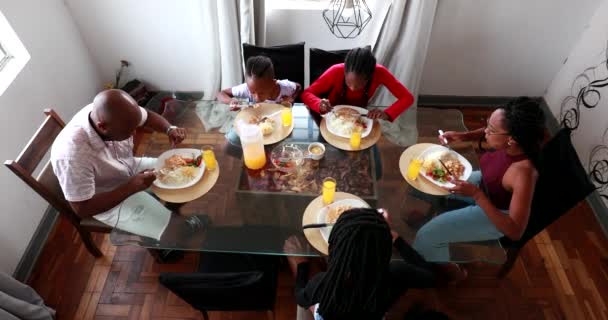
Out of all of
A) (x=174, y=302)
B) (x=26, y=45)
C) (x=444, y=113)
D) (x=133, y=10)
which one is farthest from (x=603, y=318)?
(x=26, y=45)

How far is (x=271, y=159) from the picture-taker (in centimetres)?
217

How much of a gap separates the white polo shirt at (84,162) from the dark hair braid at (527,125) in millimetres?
2131

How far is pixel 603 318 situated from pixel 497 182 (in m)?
1.30

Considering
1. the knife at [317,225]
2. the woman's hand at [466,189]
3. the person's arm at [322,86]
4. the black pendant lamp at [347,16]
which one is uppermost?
the black pendant lamp at [347,16]

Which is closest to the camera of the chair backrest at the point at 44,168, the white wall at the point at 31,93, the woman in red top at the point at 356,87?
the chair backrest at the point at 44,168

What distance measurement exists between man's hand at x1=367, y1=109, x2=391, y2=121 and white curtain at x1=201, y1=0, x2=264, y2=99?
131 centimetres

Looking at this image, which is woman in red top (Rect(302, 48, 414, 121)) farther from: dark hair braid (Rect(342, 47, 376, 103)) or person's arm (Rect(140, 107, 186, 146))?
person's arm (Rect(140, 107, 186, 146))

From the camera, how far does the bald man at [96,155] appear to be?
1783mm

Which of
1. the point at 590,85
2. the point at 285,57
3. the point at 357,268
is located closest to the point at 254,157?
the point at 357,268

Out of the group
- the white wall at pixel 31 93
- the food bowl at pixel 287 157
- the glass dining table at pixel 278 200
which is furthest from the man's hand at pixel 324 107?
the white wall at pixel 31 93

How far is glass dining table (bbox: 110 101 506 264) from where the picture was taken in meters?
1.83

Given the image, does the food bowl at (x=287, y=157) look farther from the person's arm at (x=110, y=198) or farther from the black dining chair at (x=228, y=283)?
the person's arm at (x=110, y=198)

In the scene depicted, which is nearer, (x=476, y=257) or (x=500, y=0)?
(x=476, y=257)

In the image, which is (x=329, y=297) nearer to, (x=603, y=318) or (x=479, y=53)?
(x=603, y=318)
